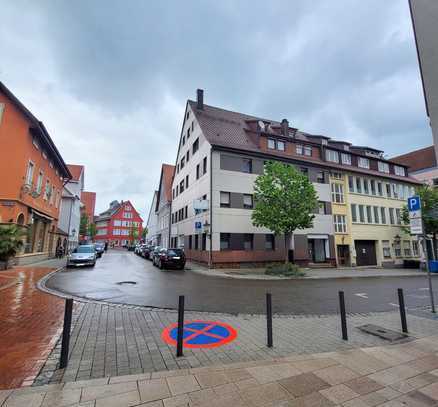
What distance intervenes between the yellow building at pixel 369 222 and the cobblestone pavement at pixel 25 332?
25048 mm

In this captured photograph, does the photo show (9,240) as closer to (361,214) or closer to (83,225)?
(361,214)

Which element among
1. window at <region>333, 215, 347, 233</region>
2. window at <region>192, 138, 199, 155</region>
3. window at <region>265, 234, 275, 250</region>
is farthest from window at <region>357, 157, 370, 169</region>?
window at <region>192, 138, 199, 155</region>

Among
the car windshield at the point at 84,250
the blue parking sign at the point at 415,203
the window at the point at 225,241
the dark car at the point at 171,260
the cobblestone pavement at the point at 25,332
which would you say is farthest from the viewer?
the car windshield at the point at 84,250

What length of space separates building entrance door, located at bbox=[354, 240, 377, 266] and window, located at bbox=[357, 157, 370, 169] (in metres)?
9.16

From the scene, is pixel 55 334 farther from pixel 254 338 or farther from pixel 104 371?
pixel 254 338

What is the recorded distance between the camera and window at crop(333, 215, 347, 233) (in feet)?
84.9

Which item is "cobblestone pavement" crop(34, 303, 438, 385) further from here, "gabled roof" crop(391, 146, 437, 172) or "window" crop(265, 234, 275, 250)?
"gabled roof" crop(391, 146, 437, 172)

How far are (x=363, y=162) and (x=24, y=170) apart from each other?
3393cm

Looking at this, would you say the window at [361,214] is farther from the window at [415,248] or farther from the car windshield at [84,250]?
the car windshield at [84,250]

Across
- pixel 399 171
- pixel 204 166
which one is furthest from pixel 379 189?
pixel 204 166

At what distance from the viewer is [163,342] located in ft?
15.1

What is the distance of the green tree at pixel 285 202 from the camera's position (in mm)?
17484

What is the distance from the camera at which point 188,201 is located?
2741 centimetres

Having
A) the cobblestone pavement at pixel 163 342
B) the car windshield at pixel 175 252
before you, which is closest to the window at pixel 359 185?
the car windshield at pixel 175 252
